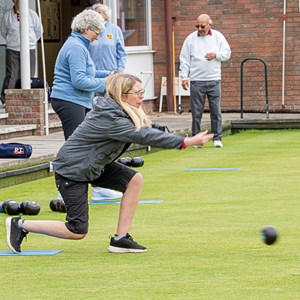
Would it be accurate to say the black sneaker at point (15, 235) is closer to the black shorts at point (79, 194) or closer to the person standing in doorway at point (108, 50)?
the black shorts at point (79, 194)

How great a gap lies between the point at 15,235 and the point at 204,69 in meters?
9.36

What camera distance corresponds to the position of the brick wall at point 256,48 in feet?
73.8

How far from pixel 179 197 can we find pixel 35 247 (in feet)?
9.95

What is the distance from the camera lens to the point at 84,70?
1025 cm

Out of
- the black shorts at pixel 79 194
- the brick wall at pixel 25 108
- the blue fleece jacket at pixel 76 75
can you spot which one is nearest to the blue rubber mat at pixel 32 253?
the black shorts at pixel 79 194

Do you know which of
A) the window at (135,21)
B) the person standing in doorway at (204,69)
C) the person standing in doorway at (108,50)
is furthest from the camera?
the window at (135,21)

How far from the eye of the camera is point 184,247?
8.16 meters

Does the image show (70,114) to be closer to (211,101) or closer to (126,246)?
(126,246)

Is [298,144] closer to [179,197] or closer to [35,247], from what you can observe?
[179,197]

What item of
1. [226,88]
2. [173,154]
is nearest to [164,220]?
[173,154]

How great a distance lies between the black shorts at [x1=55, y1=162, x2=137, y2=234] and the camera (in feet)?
25.8

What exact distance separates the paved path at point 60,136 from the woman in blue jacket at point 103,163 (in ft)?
16.1

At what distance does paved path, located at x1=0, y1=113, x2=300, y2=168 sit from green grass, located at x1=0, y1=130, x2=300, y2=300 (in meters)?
0.89

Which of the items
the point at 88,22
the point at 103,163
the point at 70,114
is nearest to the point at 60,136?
the point at 70,114
